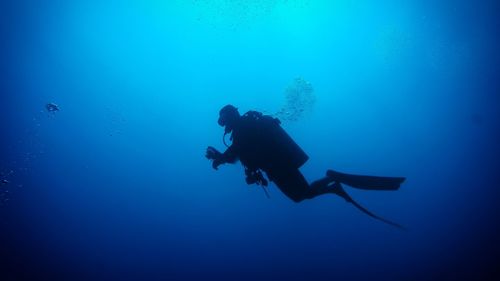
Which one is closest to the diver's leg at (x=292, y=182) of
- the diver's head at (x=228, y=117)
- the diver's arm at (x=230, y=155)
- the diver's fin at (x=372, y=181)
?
the diver's fin at (x=372, y=181)

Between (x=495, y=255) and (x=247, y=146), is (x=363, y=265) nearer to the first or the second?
(x=495, y=255)

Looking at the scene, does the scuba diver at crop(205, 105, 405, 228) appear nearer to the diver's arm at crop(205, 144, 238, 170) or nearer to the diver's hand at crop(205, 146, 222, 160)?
the diver's arm at crop(205, 144, 238, 170)

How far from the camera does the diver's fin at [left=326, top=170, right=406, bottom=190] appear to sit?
461cm

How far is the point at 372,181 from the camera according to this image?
15.4ft

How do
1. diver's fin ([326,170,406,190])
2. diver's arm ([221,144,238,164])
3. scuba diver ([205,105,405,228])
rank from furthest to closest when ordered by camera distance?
diver's arm ([221,144,238,164]) → scuba diver ([205,105,405,228]) → diver's fin ([326,170,406,190])

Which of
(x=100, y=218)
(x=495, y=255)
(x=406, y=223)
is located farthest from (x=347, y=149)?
(x=100, y=218)

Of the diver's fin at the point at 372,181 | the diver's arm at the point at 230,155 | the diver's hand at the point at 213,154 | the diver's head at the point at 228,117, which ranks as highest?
the diver's head at the point at 228,117

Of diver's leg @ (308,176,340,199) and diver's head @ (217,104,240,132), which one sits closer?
diver's leg @ (308,176,340,199)

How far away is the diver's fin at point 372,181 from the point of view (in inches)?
182

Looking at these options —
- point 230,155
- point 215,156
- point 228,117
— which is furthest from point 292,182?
point 228,117

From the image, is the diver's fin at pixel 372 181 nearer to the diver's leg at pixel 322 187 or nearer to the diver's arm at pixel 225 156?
the diver's leg at pixel 322 187

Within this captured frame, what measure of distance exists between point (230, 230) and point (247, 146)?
61.2 metres

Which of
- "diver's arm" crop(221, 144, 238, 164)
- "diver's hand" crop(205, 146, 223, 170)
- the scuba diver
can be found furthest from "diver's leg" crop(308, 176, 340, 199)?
"diver's hand" crop(205, 146, 223, 170)

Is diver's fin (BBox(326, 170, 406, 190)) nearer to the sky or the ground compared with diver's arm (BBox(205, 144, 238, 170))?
nearer to the ground
